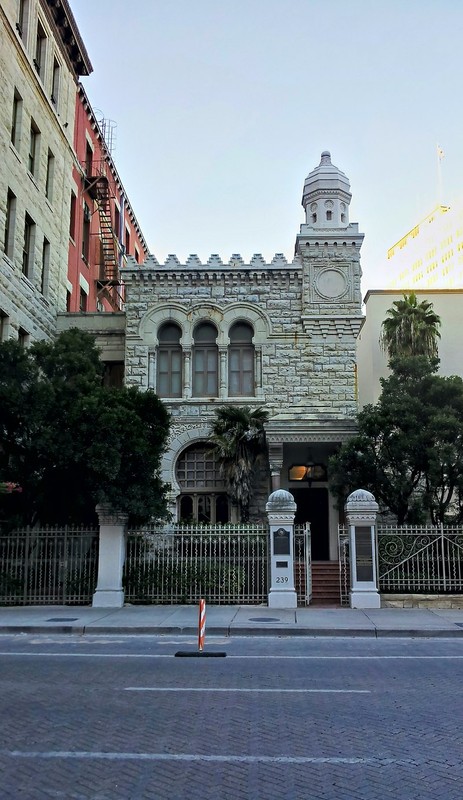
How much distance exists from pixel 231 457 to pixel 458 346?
14.2 m

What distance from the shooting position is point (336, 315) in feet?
90.3

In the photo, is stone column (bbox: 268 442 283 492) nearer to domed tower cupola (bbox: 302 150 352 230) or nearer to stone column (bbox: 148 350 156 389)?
stone column (bbox: 148 350 156 389)

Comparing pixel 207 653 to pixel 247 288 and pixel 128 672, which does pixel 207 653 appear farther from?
pixel 247 288

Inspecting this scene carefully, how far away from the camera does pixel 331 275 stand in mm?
27906

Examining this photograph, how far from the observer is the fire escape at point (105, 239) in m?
33.7

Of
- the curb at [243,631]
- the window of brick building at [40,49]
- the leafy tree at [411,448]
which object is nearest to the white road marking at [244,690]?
the curb at [243,631]

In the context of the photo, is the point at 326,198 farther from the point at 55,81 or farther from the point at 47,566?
the point at 47,566

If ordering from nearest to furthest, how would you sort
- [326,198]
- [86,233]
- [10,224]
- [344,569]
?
[344,569]
[10,224]
[326,198]
[86,233]

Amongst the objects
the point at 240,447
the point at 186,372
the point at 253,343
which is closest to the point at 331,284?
the point at 253,343

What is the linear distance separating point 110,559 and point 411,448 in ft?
27.7

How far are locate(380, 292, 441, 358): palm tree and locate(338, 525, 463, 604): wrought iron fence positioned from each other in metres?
12.8

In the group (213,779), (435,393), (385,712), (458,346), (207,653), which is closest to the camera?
(213,779)

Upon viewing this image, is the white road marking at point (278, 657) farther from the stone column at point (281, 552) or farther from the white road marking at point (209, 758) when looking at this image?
the stone column at point (281, 552)

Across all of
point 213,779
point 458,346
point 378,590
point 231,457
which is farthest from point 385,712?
point 458,346
